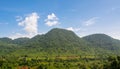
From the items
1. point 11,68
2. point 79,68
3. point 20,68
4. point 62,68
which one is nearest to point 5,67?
point 11,68

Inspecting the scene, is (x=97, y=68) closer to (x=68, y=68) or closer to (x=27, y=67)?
(x=68, y=68)

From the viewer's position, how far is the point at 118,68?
10556 cm

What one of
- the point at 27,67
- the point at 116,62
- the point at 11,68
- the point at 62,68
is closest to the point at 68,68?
the point at 62,68

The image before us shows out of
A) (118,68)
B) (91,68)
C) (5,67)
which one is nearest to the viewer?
(118,68)

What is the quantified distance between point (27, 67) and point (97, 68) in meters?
69.5

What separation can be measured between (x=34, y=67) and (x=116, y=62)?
102 metres

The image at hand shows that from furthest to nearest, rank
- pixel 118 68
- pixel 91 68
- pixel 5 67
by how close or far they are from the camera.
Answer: pixel 91 68 → pixel 5 67 → pixel 118 68

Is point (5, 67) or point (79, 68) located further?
point (79, 68)

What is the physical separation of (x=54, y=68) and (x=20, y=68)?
34970 millimetres

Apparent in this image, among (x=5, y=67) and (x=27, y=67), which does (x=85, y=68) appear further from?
(x=5, y=67)

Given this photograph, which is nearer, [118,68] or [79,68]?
[118,68]

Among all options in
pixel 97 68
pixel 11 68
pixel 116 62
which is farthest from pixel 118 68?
pixel 11 68

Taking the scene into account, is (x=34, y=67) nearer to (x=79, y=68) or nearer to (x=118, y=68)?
(x=79, y=68)

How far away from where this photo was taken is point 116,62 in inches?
4331
